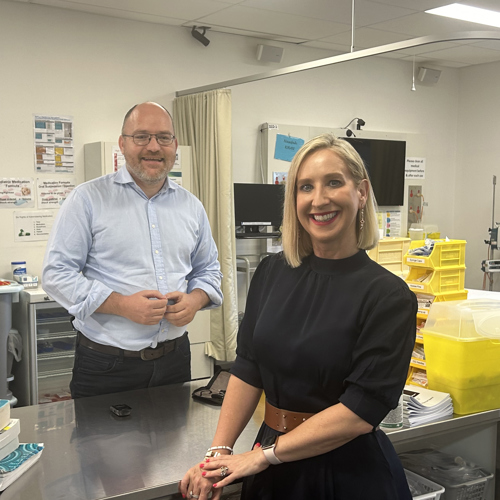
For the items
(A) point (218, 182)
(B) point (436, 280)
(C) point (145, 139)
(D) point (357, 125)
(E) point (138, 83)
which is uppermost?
(E) point (138, 83)

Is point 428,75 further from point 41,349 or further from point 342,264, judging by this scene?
point 342,264

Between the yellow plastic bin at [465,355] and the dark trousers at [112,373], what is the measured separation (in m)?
0.95

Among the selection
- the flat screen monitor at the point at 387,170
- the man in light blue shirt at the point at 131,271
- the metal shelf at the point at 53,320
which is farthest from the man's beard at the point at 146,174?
the flat screen monitor at the point at 387,170

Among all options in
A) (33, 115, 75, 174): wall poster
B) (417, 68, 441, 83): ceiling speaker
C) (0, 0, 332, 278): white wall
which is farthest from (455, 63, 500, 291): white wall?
(33, 115, 75, 174): wall poster

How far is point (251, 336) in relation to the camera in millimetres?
1580

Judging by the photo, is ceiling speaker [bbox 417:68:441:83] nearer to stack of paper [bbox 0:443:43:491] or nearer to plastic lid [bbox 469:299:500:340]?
plastic lid [bbox 469:299:500:340]

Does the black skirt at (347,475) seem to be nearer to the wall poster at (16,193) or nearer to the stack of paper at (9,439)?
the stack of paper at (9,439)

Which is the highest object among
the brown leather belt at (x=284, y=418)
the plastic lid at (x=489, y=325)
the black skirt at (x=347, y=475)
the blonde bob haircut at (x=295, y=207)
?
the blonde bob haircut at (x=295, y=207)

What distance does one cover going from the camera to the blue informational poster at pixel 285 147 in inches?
216

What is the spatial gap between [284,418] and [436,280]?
4.36 feet

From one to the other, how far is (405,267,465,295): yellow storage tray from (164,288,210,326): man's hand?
0.95 meters

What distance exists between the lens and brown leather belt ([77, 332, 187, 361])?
7.07 feet

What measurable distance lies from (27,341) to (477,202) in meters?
4.92

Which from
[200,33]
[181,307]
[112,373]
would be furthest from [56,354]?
[200,33]
